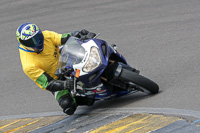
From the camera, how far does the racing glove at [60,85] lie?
666 centimetres

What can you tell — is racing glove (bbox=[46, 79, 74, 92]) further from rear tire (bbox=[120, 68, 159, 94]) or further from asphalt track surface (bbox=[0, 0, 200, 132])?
asphalt track surface (bbox=[0, 0, 200, 132])

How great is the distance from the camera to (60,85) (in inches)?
268

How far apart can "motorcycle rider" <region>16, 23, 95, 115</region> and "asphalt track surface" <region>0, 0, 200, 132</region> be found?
1.75ft

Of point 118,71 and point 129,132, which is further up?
point 118,71

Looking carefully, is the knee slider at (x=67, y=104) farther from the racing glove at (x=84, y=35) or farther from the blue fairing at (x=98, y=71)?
the racing glove at (x=84, y=35)

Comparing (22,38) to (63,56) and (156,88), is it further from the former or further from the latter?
(156,88)

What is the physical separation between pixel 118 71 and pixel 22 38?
1.59 m

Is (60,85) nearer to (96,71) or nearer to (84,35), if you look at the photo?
(96,71)

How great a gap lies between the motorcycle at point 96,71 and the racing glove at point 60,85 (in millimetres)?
79

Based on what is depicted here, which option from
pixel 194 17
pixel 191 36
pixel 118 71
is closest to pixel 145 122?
pixel 118 71

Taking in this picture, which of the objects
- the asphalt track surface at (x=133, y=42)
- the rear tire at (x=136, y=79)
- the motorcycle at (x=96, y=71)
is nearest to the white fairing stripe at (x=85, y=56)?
the motorcycle at (x=96, y=71)

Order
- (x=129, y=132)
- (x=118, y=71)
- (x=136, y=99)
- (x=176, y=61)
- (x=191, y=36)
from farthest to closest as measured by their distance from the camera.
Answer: (x=191, y=36), (x=176, y=61), (x=136, y=99), (x=118, y=71), (x=129, y=132)

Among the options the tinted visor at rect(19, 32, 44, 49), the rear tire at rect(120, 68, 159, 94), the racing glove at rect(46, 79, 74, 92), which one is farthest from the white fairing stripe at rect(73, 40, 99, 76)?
the tinted visor at rect(19, 32, 44, 49)

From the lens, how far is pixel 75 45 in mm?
6809
